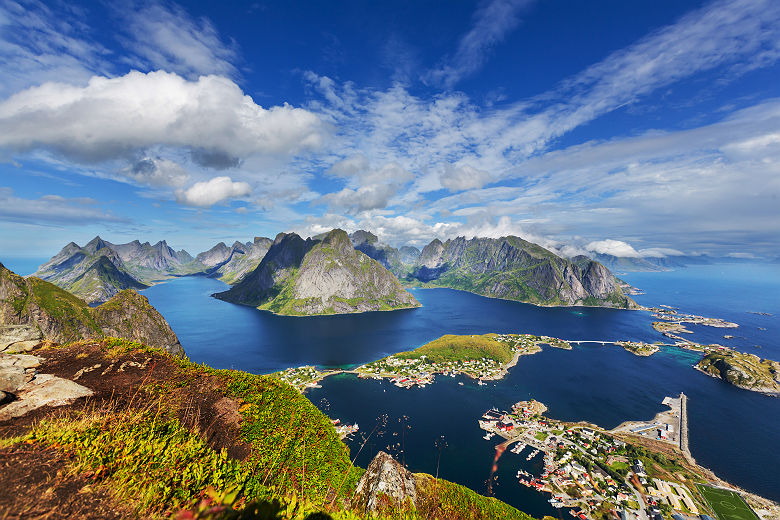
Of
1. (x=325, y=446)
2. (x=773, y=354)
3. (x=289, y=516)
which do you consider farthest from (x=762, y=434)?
(x=289, y=516)

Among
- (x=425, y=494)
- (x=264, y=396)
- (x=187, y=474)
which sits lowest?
(x=425, y=494)

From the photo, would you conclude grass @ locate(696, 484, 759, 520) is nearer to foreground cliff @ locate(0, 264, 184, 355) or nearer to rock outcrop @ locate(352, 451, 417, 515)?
rock outcrop @ locate(352, 451, 417, 515)

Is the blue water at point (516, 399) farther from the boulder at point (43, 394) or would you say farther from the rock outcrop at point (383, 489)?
the boulder at point (43, 394)

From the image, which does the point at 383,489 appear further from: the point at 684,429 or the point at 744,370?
the point at 744,370

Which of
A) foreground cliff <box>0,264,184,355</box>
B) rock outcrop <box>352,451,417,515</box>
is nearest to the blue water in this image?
rock outcrop <box>352,451,417,515</box>

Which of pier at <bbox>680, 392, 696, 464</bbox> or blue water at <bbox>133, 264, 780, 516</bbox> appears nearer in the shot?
blue water at <bbox>133, 264, 780, 516</bbox>

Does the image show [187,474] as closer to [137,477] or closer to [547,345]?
[137,477]
